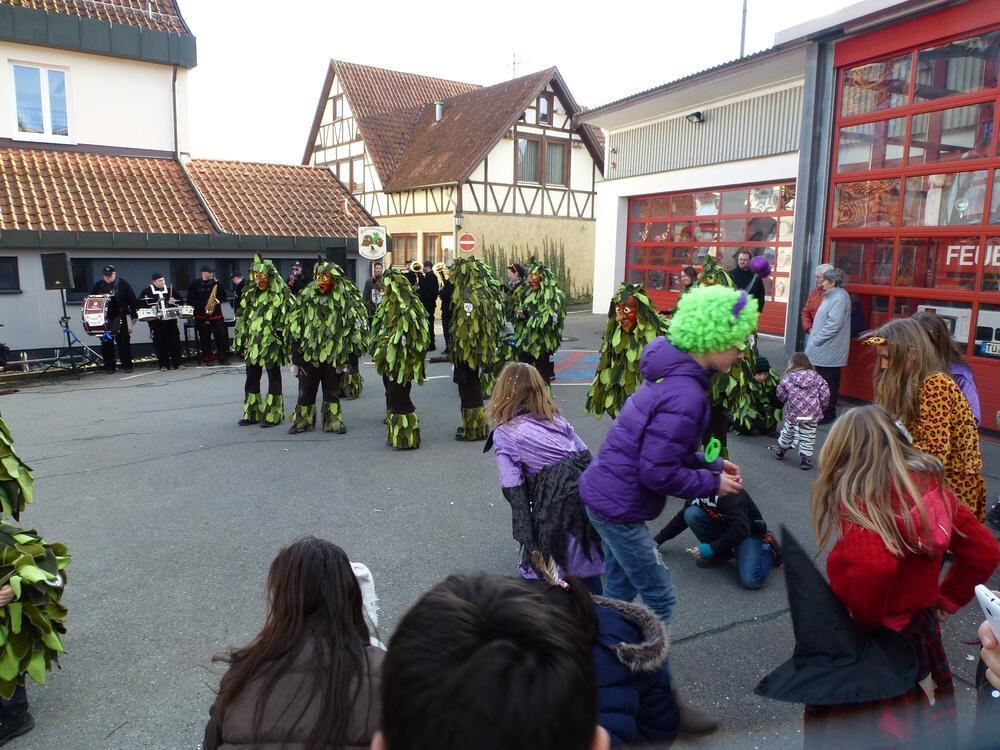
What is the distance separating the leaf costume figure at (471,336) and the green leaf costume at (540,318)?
3.26 ft

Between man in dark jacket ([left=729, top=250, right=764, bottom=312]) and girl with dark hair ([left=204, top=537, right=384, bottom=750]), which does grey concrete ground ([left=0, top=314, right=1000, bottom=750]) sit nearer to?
girl with dark hair ([left=204, top=537, right=384, bottom=750])

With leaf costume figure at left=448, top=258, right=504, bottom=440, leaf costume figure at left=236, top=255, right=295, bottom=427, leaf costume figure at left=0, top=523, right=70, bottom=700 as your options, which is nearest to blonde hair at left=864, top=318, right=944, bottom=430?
leaf costume figure at left=0, top=523, right=70, bottom=700

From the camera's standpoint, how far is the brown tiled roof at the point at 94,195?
1495cm

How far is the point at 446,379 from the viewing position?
12.5 m

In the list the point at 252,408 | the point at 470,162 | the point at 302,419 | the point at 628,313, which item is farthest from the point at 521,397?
the point at 470,162

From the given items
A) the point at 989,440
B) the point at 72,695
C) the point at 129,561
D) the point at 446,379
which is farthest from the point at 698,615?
the point at 446,379

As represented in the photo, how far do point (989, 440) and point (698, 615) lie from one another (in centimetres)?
533

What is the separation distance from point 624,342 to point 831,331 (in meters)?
3.42

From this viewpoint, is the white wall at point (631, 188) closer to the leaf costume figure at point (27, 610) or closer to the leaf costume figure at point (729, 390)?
the leaf costume figure at point (729, 390)

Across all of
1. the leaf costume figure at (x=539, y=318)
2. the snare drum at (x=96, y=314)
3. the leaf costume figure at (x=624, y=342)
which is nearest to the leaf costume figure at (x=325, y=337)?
the leaf costume figure at (x=539, y=318)

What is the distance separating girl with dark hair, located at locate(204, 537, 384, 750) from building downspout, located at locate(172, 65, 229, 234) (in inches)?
622

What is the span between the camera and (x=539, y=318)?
970cm

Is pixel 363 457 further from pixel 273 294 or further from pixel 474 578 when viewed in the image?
pixel 474 578

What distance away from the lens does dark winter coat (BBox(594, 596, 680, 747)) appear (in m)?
2.00
